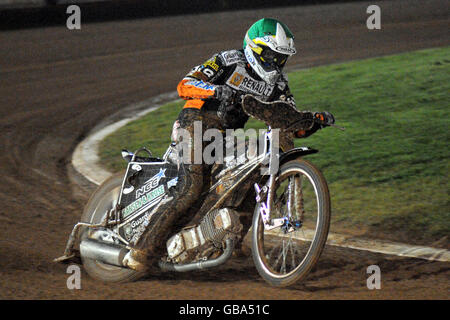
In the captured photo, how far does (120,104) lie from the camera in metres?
12.9

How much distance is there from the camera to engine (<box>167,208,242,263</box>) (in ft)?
18.2

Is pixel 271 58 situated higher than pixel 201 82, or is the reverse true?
pixel 271 58

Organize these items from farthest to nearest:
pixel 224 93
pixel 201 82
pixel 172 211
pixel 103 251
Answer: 1. pixel 103 251
2. pixel 172 211
3. pixel 201 82
4. pixel 224 93

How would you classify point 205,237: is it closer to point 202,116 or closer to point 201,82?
point 202,116

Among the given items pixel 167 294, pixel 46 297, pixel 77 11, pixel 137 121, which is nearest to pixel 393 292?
pixel 167 294

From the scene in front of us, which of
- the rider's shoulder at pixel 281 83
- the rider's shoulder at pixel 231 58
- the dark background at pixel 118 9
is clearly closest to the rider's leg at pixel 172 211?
the rider's shoulder at pixel 231 58

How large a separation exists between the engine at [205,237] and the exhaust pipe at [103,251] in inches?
15.8

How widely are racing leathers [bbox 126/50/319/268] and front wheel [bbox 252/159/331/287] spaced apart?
0.31 metres

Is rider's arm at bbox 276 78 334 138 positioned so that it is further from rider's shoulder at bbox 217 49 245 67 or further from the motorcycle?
rider's shoulder at bbox 217 49 245 67

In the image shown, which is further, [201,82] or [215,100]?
[215,100]

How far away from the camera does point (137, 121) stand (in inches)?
463

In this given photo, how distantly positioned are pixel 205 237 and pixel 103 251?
92cm

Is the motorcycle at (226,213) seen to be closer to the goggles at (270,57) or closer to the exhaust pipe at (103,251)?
the exhaust pipe at (103,251)

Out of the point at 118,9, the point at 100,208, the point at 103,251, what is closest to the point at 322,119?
the point at 103,251
